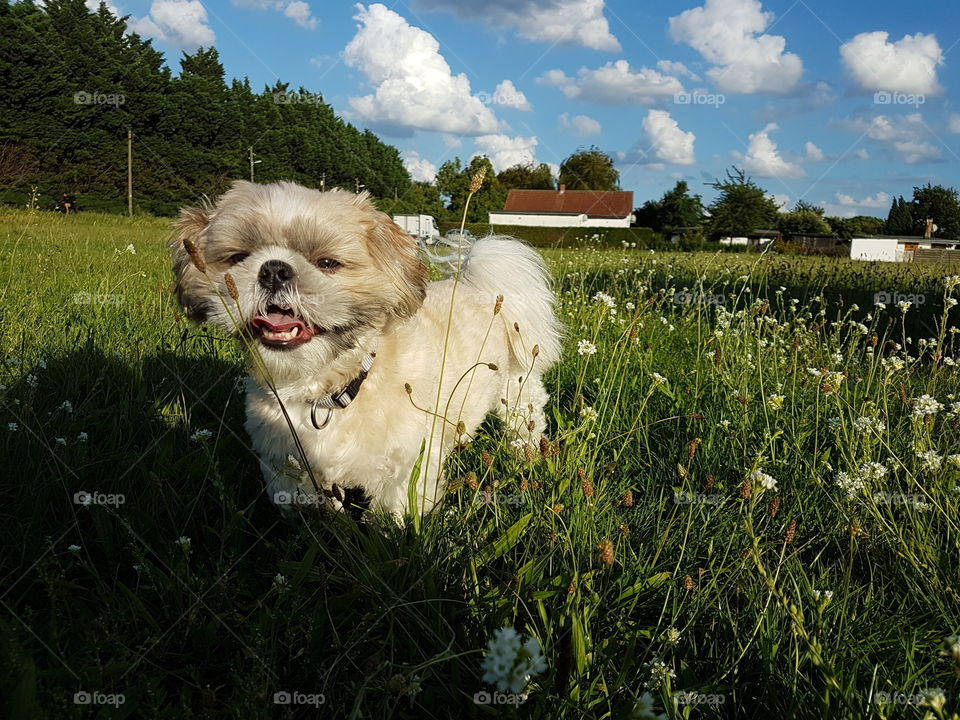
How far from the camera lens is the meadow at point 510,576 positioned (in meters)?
1.61

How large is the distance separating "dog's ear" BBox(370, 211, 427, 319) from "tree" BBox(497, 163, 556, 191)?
87693 mm

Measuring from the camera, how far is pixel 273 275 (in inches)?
98.3

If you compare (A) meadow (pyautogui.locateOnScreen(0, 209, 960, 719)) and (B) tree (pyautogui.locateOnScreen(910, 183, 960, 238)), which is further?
(B) tree (pyautogui.locateOnScreen(910, 183, 960, 238))

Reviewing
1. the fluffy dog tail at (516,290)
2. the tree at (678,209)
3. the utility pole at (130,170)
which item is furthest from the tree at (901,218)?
the fluffy dog tail at (516,290)

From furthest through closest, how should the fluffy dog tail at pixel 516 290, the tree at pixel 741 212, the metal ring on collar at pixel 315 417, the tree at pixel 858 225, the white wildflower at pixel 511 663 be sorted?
the tree at pixel 858 225, the tree at pixel 741 212, the fluffy dog tail at pixel 516 290, the metal ring on collar at pixel 315 417, the white wildflower at pixel 511 663

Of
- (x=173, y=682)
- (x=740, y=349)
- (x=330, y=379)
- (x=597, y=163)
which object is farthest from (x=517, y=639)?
(x=597, y=163)

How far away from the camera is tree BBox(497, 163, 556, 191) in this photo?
89.1 m

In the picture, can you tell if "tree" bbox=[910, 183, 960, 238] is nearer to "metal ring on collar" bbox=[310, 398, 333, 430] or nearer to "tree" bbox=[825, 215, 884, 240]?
"tree" bbox=[825, 215, 884, 240]

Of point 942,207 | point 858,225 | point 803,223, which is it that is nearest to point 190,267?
point 942,207

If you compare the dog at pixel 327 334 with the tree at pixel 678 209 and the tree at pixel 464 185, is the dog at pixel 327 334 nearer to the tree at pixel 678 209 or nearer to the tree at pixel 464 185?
the tree at pixel 464 185

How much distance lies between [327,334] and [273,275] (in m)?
0.37

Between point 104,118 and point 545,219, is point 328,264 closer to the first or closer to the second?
point 104,118

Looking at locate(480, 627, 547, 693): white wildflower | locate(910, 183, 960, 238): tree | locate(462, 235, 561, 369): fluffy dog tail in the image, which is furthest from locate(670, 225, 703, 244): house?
locate(480, 627, 547, 693): white wildflower

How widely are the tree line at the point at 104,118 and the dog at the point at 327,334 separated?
3514 cm
